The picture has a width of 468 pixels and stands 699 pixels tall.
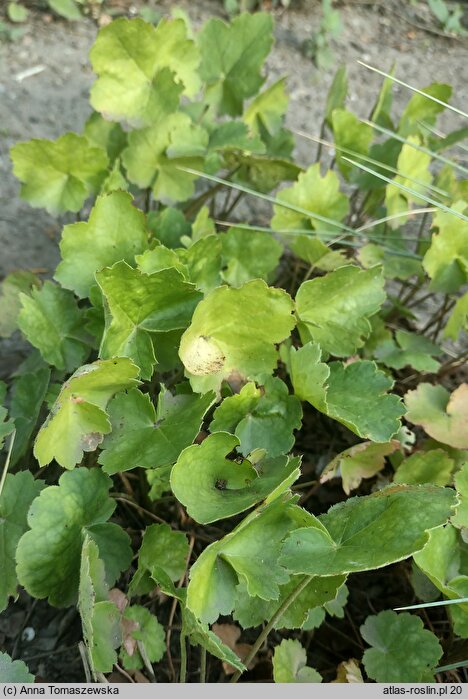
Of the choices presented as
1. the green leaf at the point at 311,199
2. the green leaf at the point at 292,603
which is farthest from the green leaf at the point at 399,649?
the green leaf at the point at 311,199

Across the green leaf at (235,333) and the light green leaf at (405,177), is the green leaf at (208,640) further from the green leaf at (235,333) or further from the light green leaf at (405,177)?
the light green leaf at (405,177)

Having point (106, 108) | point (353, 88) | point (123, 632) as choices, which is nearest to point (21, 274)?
point (106, 108)

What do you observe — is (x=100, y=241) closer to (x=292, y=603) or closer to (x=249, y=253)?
(x=249, y=253)

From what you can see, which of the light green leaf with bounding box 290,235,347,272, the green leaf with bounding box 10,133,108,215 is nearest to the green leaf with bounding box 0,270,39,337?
the green leaf with bounding box 10,133,108,215

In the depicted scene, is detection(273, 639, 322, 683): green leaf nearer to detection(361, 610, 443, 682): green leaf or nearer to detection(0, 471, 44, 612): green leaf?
detection(361, 610, 443, 682): green leaf

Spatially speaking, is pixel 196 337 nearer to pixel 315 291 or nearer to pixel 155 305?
pixel 155 305
